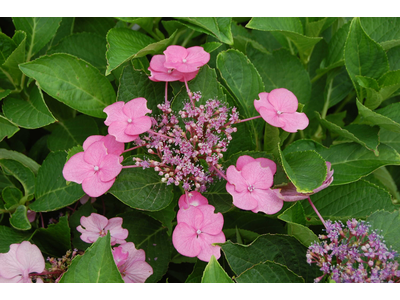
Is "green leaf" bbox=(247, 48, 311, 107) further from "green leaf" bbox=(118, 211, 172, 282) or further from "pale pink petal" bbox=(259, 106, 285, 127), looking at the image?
"green leaf" bbox=(118, 211, 172, 282)

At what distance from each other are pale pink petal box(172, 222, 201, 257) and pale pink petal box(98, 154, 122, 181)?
158 mm

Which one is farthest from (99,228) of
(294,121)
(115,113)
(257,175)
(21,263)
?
(294,121)

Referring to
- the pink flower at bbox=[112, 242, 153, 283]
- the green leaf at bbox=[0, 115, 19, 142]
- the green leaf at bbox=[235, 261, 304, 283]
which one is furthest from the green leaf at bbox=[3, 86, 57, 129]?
the green leaf at bbox=[235, 261, 304, 283]

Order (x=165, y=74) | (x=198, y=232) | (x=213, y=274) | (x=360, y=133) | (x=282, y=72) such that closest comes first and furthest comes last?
(x=213, y=274) < (x=198, y=232) < (x=165, y=74) < (x=360, y=133) < (x=282, y=72)

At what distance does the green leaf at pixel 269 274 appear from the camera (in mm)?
731

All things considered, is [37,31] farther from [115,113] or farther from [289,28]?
[289,28]

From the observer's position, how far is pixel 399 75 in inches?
36.1

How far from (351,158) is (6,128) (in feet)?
2.68

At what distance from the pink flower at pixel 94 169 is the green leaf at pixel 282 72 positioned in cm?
49

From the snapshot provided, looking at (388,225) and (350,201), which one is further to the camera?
(350,201)

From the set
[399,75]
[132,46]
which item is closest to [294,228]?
[399,75]

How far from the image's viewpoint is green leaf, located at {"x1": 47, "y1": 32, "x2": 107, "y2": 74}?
106 cm

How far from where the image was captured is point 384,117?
861mm

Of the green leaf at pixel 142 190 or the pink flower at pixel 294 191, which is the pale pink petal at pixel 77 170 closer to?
the green leaf at pixel 142 190
